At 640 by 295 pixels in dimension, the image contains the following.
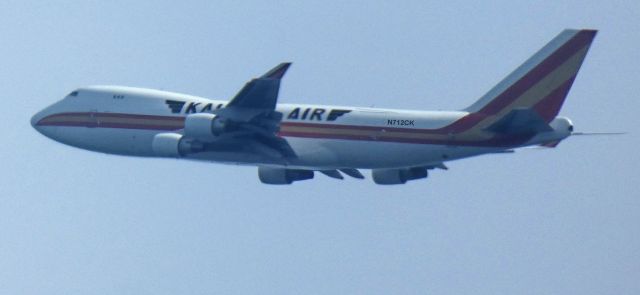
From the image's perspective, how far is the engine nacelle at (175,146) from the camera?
8662 cm

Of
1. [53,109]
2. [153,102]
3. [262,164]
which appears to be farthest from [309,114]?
[53,109]

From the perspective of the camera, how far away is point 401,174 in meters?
90.1

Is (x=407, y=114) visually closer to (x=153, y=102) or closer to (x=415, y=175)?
(x=415, y=175)

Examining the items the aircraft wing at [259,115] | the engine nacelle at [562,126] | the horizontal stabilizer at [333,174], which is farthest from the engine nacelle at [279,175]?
the engine nacelle at [562,126]

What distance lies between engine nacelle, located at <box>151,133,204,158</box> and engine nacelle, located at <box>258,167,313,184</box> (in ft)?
17.1

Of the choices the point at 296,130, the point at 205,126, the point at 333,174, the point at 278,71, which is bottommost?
the point at 333,174

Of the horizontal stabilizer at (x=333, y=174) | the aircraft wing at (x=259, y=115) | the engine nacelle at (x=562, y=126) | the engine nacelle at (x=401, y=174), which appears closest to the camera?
the engine nacelle at (x=562, y=126)

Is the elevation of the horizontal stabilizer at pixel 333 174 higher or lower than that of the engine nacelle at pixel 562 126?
lower

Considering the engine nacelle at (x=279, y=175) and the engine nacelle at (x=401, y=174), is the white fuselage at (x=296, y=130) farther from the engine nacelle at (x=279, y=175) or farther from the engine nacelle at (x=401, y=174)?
the engine nacelle at (x=401, y=174)

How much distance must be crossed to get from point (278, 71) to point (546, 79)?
12.4 meters

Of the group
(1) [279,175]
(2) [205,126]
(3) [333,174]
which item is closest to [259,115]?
(2) [205,126]

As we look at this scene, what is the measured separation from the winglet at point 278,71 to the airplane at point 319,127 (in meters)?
0.05

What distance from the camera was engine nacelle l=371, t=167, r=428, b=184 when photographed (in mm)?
89812

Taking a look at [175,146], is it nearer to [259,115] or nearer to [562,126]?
[259,115]
